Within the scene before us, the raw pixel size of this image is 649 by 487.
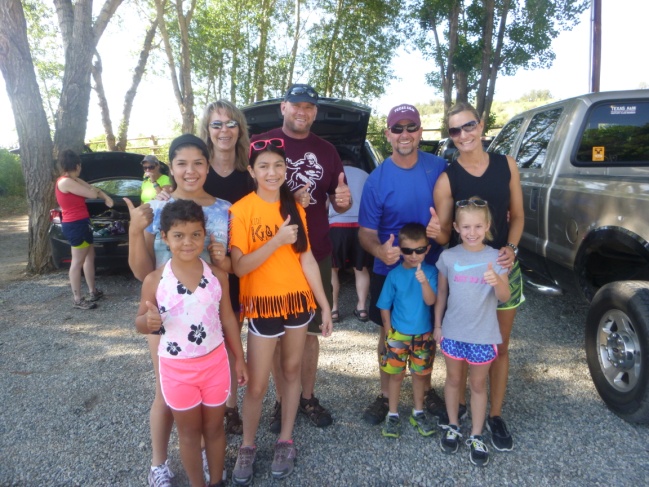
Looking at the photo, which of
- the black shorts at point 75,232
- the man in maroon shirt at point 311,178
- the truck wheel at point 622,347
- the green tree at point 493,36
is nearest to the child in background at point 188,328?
the man in maroon shirt at point 311,178

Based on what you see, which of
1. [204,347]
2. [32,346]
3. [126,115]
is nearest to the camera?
[204,347]

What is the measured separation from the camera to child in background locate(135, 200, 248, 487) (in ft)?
6.68

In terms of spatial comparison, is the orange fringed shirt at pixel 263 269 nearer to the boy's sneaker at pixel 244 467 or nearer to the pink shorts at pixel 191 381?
the pink shorts at pixel 191 381

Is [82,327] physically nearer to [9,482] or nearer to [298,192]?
[9,482]

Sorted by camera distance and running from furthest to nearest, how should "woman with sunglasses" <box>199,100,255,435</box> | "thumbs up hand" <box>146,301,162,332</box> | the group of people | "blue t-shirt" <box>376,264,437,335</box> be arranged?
"blue t-shirt" <box>376,264,437,335</box> < "woman with sunglasses" <box>199,100,255,435</box> < the group of people < "thumbs up hand" <box>146,301,162,332</box>

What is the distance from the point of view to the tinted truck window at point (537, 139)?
429cm

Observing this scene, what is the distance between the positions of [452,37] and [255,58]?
27.1 feet

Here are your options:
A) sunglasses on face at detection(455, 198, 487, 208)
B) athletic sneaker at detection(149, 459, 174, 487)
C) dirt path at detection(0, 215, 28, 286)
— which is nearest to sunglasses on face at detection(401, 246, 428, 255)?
sunglasses on face at detection(455, 198, 487, 208)

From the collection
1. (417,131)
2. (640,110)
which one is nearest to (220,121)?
(417,131)

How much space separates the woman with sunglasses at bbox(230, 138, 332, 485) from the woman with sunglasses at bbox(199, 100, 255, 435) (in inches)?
7.8

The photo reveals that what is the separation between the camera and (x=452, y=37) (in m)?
17.0

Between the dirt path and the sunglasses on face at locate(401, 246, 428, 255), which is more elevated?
the sunglasses on face at locate(401, 246, 428, 255)

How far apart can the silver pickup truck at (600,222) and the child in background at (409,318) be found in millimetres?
1248

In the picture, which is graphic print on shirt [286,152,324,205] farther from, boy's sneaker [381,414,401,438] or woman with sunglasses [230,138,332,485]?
boy's sneaker [381,414,401,438]
